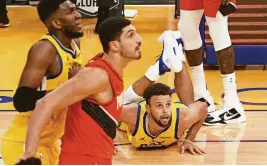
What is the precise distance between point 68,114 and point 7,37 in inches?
221

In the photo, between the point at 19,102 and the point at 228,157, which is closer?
Result: the point at 19,102

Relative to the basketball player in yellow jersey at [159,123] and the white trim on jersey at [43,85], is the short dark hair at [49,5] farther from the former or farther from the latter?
the basketball player in yellow jersey at [159,123]

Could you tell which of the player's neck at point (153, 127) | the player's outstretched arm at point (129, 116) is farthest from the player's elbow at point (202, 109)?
the player's outstretched arm at point (129, 116)

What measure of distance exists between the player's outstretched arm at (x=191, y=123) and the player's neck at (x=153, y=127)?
6.2 inches

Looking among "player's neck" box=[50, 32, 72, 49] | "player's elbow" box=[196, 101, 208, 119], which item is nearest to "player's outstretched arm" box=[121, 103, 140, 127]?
"player's elbow" box=[196, 101, 208, 119]

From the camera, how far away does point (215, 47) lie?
16.5 feet

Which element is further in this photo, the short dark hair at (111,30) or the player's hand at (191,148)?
the player's hand at (191,148)

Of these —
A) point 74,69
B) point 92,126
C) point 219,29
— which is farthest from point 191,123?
point 92,126

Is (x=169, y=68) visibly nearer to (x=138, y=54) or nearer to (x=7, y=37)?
→ (x=138, y=54)

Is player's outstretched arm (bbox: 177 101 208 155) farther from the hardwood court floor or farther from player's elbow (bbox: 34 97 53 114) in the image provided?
player's elbow (bbox: 34 97 53 114)

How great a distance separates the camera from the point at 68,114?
3.10 meters

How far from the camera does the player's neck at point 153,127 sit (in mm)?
4438

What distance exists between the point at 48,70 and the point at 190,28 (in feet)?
6.60

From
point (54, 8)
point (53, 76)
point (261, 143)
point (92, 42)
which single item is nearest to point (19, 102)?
point (53, 76)
